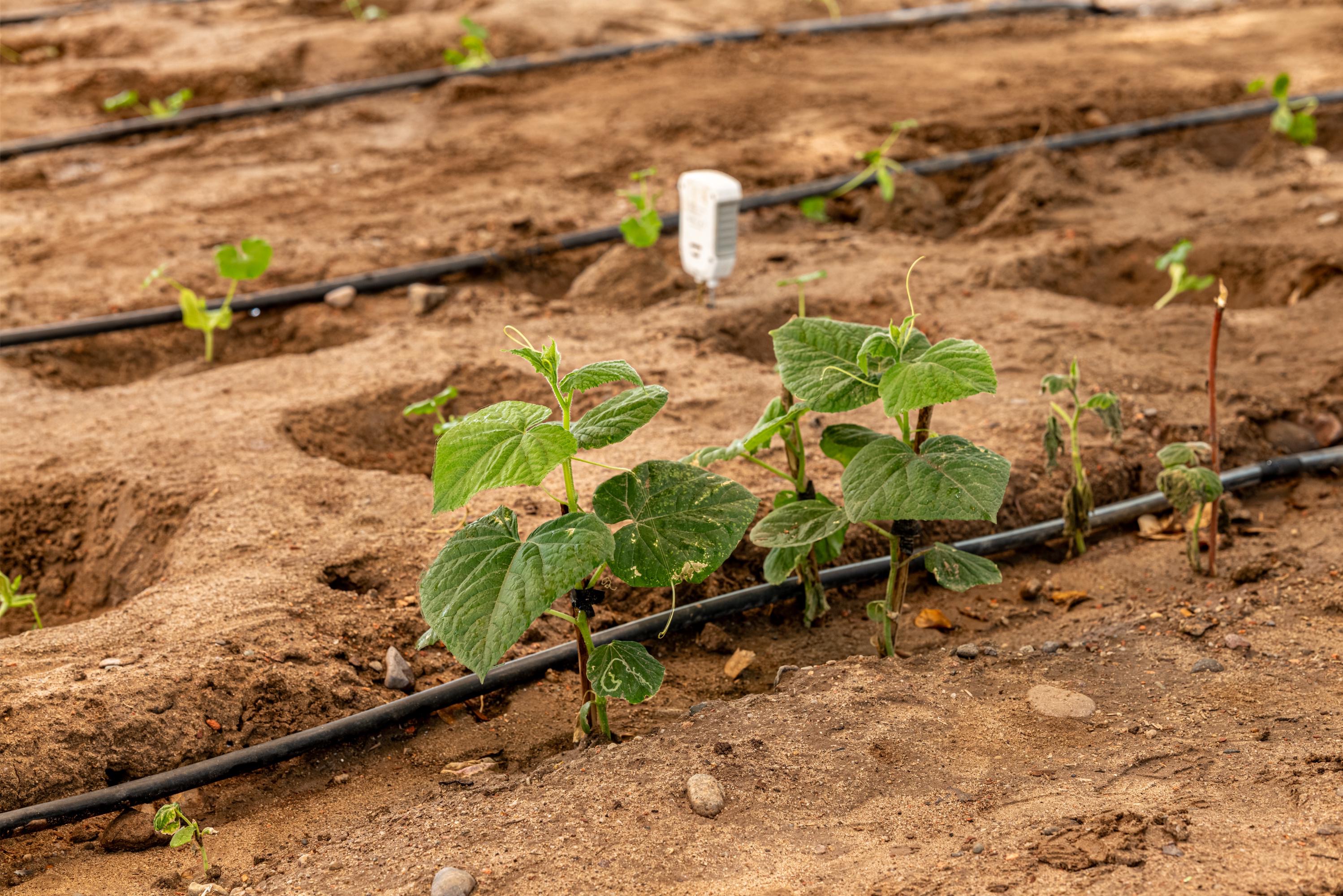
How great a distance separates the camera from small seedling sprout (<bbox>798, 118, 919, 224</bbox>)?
5016mm

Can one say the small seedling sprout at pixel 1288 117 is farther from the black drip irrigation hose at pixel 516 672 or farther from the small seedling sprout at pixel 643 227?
the small seedling sprout at pixel 643 227

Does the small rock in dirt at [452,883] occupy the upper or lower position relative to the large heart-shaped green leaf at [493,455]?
lower

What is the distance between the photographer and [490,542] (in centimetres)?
190

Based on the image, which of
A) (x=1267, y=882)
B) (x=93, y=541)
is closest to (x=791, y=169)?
(x=93, y=541)

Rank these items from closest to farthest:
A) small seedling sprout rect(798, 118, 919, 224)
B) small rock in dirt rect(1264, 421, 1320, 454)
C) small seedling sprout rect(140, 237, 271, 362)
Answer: small rock in dirt rect(1264, 421, 1320, 454) < small seedling sprout rect(140, 237, 271, 362) < small seedling sprout rect(798, 118, 919, 224)

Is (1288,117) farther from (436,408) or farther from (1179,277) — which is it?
(436,408)

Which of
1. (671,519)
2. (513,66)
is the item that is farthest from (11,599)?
(513,66)

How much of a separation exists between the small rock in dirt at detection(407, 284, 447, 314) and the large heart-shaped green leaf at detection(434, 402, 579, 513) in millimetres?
2646

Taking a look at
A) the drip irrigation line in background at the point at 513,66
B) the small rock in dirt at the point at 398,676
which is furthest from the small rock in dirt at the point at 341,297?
the drip irrigation line in background at the point at 513,66

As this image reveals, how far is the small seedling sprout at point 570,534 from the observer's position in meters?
1.76

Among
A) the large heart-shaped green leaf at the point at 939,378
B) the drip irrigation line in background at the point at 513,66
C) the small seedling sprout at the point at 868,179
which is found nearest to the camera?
the large heart-shaped green leaf at the point at 939,378

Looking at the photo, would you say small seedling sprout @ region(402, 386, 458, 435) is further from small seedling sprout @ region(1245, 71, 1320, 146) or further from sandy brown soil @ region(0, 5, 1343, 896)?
small seedling sprout @ region(1245, 71, 1320, 146)

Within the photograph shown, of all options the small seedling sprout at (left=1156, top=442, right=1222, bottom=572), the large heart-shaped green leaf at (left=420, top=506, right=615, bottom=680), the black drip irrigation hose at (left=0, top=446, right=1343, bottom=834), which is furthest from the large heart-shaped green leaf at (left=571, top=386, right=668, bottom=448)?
the small seedling sprout at (left=1156, top=442, right=1222, bottom=572)

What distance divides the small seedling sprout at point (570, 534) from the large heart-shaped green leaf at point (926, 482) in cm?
21
